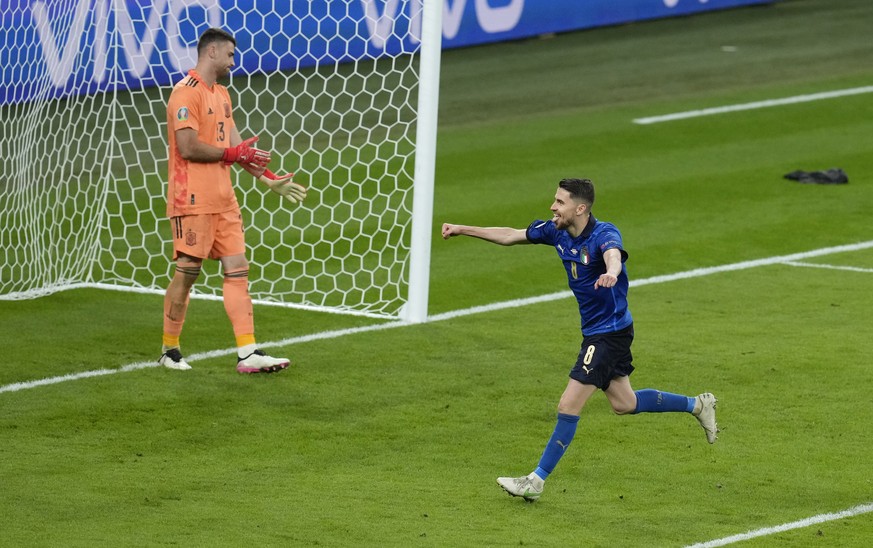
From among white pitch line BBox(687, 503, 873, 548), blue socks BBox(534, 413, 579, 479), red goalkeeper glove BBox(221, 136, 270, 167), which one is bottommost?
white pitch line BBox(687, 503, 873, 548)

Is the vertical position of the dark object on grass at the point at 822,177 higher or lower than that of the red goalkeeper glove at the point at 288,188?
lower

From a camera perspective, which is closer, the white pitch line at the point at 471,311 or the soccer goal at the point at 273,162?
the white pitch line at the point at 471,311

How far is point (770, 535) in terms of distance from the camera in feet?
22.4

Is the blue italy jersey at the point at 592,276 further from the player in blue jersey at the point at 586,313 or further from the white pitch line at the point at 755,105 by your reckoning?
the white pitch line at the point at 755,105

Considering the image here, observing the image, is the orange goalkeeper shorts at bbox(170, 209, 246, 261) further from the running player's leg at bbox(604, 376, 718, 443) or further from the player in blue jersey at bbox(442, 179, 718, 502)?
the running player's leg at bbox(604, 376, 718, 443)

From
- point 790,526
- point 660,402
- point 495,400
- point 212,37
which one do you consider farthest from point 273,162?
point 790,526

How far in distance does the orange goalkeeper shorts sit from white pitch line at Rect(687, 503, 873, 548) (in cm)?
395

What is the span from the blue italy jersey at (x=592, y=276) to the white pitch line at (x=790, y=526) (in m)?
1.17

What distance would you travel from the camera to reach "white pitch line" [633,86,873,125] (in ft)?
58.8

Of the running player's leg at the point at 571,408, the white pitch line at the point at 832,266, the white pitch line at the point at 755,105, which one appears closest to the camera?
the running player's leg at the point at 571,408

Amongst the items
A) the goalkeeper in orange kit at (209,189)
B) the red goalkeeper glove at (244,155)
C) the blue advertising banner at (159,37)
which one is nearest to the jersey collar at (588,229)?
the goalkeeper in orange kit at (209,189)

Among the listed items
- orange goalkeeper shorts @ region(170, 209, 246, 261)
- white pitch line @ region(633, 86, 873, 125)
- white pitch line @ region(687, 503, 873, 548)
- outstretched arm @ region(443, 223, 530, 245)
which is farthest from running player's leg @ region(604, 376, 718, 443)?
white pitch line @ region(633, 86, 873, 125)

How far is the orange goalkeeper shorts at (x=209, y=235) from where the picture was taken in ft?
30.7

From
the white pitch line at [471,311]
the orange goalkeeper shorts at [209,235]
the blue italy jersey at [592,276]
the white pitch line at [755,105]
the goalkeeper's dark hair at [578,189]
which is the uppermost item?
the goalkeeper's dark hair at [578,189]
